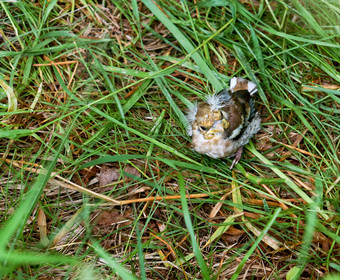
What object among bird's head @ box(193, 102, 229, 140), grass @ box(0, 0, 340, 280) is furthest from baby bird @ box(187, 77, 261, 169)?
grass @ box(0, 0, 340, 280)

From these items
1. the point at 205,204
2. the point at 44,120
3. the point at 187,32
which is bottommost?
the point at 205,204

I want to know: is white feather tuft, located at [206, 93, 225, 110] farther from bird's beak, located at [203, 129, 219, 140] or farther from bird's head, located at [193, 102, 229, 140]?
bird's beak, located at [203, 129, 219, 140]

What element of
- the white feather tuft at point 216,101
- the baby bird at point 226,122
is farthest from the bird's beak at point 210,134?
the white feather tuft at point 216,101

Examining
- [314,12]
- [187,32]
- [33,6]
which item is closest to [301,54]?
[314,12]

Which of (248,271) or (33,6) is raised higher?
(33,6)

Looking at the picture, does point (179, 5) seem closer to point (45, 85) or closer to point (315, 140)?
point (45, 85)

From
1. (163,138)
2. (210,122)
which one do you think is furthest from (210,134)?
(163,138)

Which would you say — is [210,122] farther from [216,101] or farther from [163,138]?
[163,138]
